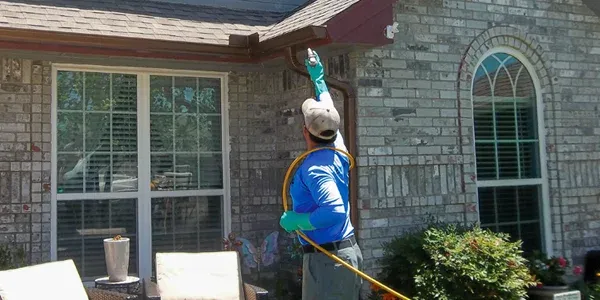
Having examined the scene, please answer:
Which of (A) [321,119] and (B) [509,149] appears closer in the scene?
(A) [321,119]

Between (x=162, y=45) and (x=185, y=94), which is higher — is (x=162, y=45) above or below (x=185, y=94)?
above

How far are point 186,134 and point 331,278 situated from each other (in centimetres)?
369

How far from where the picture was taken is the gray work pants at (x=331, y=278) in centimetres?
393

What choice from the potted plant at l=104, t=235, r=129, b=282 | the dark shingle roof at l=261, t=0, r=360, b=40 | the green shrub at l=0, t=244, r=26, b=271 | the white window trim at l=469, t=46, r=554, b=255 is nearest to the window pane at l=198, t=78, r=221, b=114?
the dark shingle roof at l=261, t=0, r=360, b=40

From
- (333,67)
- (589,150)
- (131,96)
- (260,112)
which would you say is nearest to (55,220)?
(131,96)

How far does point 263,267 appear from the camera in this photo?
24.0ft

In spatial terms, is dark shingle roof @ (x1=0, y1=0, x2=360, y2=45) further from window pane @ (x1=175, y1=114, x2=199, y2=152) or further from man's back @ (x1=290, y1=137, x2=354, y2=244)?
man's back @ (x1=290, y1=137, x2=354, y2=244)

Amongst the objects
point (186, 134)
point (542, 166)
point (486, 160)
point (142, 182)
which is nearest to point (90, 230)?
point (142, 182)

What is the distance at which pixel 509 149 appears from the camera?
7.57 m

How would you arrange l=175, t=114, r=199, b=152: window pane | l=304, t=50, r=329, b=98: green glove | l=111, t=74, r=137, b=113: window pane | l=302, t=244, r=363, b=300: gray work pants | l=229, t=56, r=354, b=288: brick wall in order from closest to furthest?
l=302, t=244, r=363, b=300: gray work pants, l=304, t=50, r=329, b=98: green glove, l=111, t=74, r=137, b=113: window pane, l=175, t=114, r=199, b=152: window pane, l=229, t=56, r=354, b=288: brick wall

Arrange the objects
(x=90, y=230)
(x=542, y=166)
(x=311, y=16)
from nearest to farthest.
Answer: (x=311, y=16), (x=90, y=230), (x=542, y=166)

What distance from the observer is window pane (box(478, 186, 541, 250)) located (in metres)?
7.38

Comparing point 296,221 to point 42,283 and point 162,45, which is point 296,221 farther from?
point 162,45

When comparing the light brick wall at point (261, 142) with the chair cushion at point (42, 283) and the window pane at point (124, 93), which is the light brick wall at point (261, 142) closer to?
the window pane at point (124, 93)
